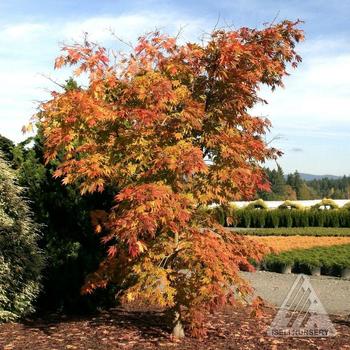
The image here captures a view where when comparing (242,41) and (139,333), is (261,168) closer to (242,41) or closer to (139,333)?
(242,41)

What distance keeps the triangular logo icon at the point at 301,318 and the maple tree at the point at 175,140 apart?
4.05ft

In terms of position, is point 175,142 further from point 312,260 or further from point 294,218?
point 294,218

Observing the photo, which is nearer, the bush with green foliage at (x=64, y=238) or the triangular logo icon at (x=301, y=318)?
the triangular logo icon at (x=301, y=318)

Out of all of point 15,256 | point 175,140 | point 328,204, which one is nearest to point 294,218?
point 328,204

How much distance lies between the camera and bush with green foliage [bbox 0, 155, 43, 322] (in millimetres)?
6285

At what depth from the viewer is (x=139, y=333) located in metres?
5.70

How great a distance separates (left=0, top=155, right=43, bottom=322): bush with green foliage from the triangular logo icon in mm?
3027

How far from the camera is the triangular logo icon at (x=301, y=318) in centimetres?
582

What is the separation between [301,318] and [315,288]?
2954 millimetres

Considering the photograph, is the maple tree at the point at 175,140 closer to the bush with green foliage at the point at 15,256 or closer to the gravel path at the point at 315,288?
the bush with green foliage at the point at 15,256

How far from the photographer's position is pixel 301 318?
6.55 m

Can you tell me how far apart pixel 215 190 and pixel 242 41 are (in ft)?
4.91

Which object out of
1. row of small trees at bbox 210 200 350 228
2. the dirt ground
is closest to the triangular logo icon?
the dirt ground

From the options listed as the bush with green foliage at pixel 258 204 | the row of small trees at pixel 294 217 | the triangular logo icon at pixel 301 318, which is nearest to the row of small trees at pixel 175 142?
the triangular logo icon at pixel 301 318
